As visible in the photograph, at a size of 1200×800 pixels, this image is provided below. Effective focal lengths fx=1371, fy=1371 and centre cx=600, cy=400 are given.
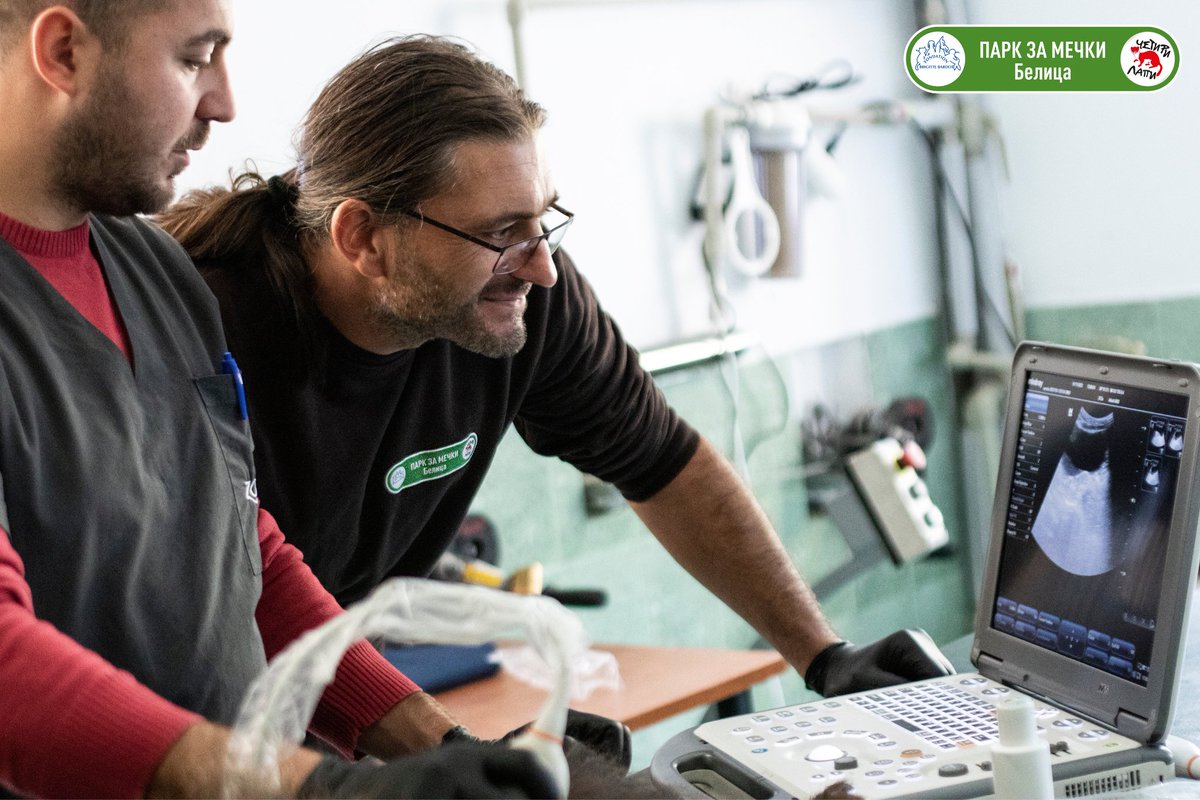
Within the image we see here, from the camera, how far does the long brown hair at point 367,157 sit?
58.7 inches

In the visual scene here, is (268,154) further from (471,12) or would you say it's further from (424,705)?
(424,705)

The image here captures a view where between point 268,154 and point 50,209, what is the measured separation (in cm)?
108

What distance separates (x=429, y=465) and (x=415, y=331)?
18cm

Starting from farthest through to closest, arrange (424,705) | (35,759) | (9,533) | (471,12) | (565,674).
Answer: (471,12) < (424,705) < (9,533) < (35,759) < (565,674)

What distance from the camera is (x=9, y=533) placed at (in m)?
0.94

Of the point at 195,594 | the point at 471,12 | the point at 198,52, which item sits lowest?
the point at 195,594

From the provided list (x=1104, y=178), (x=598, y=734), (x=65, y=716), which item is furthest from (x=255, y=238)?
(x=1104, y=178)

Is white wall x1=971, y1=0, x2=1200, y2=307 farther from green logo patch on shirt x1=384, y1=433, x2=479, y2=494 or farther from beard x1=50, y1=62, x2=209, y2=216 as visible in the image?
beard x1=50, y1=62, x2=209, y2=216

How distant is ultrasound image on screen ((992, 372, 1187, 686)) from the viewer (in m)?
1.08

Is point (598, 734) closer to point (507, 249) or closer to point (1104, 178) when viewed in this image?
point (507, 249)

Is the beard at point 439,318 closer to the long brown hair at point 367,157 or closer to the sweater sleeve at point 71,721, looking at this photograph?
the long brown hair at point 367,157

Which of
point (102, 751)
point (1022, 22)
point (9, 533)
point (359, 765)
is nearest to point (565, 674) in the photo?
point (359, 765)

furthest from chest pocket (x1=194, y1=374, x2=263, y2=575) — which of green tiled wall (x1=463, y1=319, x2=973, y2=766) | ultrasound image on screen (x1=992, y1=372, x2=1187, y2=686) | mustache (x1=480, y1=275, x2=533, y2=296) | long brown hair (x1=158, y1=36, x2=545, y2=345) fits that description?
green tiled wall (x1=463, y1=319, x2=973, y2=766)

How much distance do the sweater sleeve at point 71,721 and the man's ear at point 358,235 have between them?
78 centimetres
